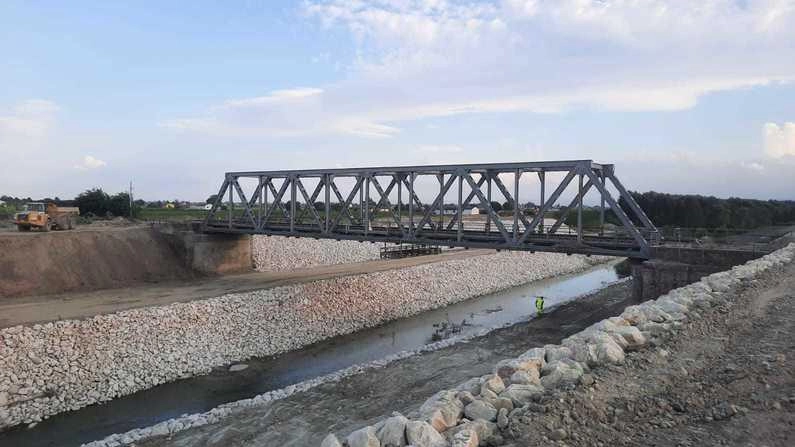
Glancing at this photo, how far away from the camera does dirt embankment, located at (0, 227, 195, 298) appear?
90.7ft

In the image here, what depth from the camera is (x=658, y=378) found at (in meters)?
7.79

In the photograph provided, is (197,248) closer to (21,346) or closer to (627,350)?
(21,346)

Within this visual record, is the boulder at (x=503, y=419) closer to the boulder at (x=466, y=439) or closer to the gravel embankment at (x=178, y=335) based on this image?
the boulder at (x=466, y=439)

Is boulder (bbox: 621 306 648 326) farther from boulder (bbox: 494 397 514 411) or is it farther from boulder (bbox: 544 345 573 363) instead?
boulder (bbox: 494 397 514 411)

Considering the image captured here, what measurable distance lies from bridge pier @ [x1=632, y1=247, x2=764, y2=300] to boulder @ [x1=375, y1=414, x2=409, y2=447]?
16463 millimetres

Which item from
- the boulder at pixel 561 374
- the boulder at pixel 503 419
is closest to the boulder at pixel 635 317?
the boulder at pixel 561 374

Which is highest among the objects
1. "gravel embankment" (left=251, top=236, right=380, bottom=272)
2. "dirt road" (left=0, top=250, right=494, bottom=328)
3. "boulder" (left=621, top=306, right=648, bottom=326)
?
"boulder" (left=621, top=306, right=648, bottom=326)

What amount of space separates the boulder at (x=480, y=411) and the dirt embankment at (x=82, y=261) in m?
28.1

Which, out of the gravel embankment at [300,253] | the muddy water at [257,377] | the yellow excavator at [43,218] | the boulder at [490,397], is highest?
the yellow excavator at [43,218]

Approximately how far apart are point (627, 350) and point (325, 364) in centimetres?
1455

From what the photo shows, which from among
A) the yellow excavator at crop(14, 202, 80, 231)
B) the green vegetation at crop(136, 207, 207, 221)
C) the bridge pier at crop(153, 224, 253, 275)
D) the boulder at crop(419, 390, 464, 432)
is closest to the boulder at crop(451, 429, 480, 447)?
the boulder at crop(419, 390, 464, 432)

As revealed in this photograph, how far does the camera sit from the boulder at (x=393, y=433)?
6.40 meters

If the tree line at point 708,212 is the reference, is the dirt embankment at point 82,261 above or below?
below

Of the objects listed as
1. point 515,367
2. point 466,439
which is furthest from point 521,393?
point 466,439
